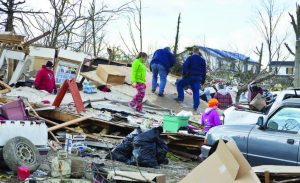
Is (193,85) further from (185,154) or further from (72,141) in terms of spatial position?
(72,141)

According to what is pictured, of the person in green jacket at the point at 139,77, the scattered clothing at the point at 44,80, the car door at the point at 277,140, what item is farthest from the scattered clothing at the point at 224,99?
the car door at the point at 277,140

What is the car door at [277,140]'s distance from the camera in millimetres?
A: 7984

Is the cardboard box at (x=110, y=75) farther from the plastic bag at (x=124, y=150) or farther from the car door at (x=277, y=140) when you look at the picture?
the car door at (x=277, y=140)

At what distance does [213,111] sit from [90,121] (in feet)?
10.0

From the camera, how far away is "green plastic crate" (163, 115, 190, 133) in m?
12.6

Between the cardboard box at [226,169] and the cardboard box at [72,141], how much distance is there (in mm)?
5762

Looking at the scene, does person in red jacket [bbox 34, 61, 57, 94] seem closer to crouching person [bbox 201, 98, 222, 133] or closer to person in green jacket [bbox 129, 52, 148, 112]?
person in green jacket [bbox 129, 52, 148, 112]

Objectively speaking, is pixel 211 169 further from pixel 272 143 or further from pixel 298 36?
pixel 298 36

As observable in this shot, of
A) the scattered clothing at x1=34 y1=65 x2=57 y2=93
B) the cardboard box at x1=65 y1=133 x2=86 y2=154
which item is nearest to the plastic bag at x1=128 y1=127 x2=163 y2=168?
the cardboard box at x1=65 y1=133 x2=86 y2=154

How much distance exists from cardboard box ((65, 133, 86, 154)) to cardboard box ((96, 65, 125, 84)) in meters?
9.03

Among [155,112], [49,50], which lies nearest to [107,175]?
[155,112]

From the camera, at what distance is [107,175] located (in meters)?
6.58

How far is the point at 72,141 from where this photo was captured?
10258 mm

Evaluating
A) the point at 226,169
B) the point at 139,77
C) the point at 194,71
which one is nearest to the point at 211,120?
the point at 139,77
